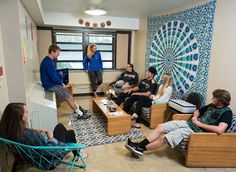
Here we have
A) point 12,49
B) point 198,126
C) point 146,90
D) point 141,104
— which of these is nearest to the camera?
point 12,49

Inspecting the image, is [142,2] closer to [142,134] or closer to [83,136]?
[142,134]

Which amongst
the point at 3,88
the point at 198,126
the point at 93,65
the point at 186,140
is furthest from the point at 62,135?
the point at 93,65

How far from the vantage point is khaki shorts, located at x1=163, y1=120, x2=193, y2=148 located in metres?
2.14

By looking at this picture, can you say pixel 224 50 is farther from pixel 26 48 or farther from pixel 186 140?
pixel 26 48

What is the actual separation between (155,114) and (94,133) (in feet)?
3.69

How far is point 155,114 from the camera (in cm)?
316

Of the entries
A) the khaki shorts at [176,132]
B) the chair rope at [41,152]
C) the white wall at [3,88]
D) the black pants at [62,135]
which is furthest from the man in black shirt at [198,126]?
the white wall at [3,88]

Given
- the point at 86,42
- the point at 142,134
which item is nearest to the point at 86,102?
the point at 86,42

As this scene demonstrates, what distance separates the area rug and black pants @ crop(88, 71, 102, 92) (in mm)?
1779

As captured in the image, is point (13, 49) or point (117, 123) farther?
point (117, 123)

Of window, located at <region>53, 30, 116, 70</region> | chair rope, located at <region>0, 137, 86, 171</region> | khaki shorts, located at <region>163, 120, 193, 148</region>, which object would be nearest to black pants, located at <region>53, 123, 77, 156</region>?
chair rope, located at <region>0, 137, 86, 171</region>

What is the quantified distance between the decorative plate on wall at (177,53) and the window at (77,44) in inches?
63.1

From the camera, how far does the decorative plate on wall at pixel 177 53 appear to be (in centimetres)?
325

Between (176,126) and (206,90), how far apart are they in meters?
1.12
